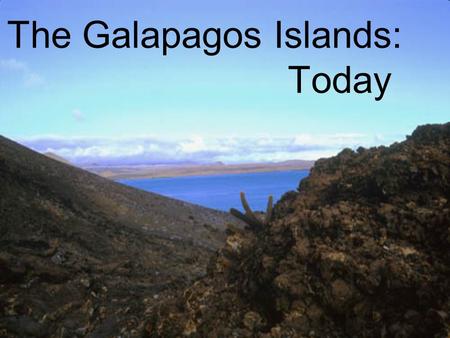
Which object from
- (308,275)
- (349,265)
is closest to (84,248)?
(308,275)

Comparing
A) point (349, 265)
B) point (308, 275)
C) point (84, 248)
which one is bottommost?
point (84, 248)

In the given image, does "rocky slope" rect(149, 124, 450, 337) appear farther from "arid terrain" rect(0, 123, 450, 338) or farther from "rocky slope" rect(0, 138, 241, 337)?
"rocky slope" rect(0, 138, 241, 337)

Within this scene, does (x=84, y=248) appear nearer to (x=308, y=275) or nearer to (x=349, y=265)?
(x=308, y=275)

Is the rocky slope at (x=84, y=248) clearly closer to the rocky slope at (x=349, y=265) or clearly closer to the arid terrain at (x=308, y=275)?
the arid terrain at (x=308, y=275)

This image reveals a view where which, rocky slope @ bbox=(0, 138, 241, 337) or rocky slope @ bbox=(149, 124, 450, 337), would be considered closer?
rocky slope @ bbox=(149, 124, 450, 337)

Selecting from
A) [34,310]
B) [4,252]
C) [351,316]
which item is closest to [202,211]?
[4,252]

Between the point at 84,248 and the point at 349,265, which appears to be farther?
the point at 84,248

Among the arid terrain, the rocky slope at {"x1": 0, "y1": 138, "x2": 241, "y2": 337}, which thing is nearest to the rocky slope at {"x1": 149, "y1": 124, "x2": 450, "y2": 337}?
the arid terrain

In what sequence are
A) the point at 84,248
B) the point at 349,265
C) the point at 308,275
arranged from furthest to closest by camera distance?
the point at 84,248 → the point at 308,275 → the point at 349,265
